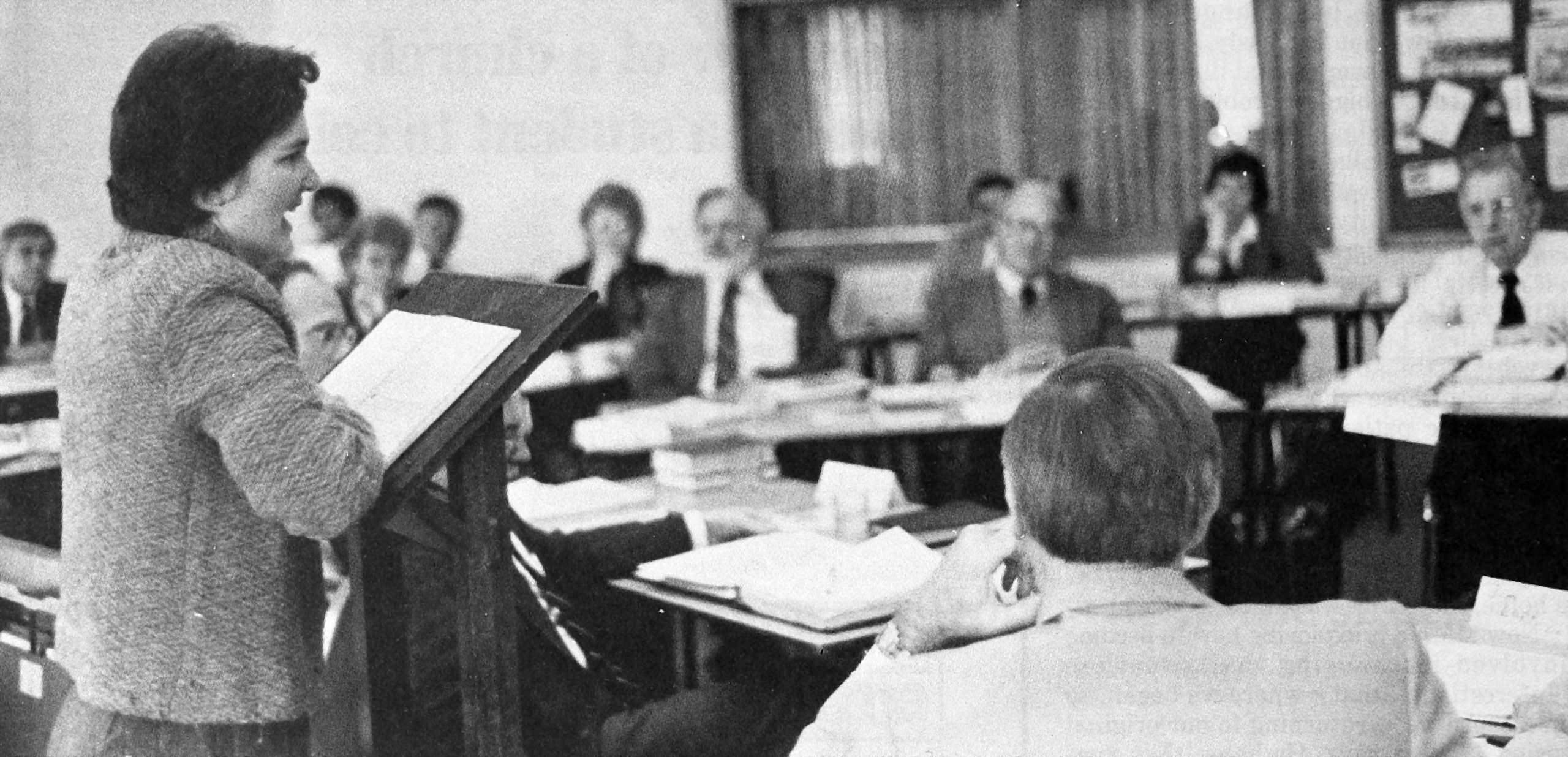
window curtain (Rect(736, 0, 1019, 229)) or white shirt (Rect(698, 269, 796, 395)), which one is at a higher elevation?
window curtain (Rect(736, 0, 1019, 229))

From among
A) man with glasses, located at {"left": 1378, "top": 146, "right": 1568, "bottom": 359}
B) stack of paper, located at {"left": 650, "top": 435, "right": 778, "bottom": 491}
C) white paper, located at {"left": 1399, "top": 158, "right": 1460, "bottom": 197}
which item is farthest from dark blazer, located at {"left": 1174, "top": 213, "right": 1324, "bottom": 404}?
stack of paper, located at {"left": 650, "top": 435, "right": 778, "bottom": 491}

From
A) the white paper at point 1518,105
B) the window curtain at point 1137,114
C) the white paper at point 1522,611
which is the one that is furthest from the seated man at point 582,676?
the white paper at point 1518,105

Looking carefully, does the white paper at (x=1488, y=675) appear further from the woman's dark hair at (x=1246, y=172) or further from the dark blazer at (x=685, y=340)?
the woman's dark hair at (x=1246, y=172)

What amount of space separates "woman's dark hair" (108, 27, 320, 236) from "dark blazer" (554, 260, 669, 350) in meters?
3.93

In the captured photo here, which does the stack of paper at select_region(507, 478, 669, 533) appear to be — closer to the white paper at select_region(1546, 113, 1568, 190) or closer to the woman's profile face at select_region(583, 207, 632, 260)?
the woman's profile face at select_region(583, 207, 632, 260)

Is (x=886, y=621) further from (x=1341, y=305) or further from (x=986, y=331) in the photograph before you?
(x=1341, y=305)

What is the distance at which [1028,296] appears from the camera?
16.6 ft

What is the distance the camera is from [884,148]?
7949 millimetres

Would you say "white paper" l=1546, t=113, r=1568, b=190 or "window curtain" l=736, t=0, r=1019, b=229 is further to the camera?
"window curtain" l=736, t=0, r=1019, b=229

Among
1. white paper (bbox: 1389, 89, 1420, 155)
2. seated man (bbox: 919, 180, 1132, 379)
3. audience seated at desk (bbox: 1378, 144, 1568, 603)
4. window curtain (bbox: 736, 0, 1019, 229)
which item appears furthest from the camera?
window curtain (bbox: 736, 0, 1019, 229)

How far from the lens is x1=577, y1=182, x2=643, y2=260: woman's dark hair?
607cm

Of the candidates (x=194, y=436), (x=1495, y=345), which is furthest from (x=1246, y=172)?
(x=194, y=436)

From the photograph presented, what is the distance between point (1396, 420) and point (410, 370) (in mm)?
2407

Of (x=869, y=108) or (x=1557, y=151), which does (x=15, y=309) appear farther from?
(x=1557, y=151)
